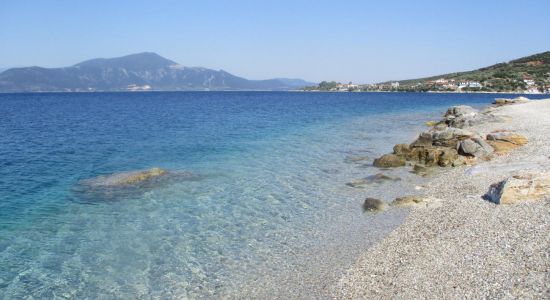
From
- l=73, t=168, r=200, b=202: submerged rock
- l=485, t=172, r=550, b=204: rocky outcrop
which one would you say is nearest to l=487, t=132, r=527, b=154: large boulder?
l=485, t=172, r=550, b=204: rocky outcrop

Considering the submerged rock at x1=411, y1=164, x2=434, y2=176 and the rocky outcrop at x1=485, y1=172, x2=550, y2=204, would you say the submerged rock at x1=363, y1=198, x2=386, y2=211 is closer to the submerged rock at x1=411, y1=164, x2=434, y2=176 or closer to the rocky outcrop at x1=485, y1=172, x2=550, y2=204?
the rocky outcrop at x1=485, y1=172, x2=550, y2=204

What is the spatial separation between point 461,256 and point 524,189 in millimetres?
5048

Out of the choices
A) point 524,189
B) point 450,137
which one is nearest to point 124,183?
point 524,189

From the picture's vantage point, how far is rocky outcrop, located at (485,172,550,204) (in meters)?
13.6

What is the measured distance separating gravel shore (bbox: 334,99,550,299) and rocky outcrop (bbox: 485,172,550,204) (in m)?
0.34

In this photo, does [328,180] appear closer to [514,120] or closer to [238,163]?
[238,163]

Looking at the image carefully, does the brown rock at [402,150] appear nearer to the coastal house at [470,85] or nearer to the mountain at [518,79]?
the mountain at [518,79]

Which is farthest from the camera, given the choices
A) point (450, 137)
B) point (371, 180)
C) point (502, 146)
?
point (450, 137)

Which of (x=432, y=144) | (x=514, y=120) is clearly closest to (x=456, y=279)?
(x=432, y=144)

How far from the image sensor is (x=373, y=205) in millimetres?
16281

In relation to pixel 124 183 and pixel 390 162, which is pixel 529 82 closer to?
pixel 390 162

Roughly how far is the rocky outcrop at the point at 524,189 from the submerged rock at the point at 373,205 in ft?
13.0

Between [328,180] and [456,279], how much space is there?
1188 cm

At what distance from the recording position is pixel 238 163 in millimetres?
25906
